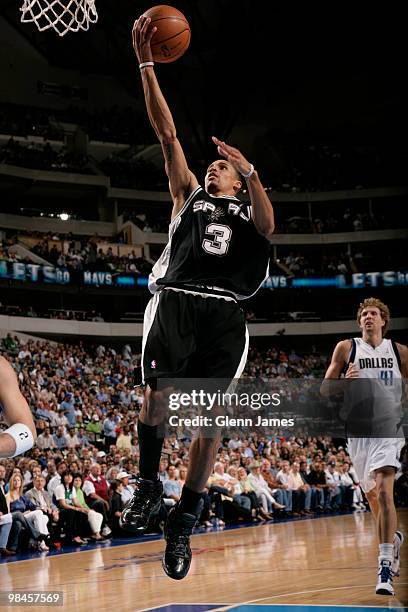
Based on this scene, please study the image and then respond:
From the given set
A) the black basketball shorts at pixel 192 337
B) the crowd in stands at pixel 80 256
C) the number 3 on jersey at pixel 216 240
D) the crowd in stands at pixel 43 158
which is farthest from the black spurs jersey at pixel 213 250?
the crowd in stands at pixel 43 158

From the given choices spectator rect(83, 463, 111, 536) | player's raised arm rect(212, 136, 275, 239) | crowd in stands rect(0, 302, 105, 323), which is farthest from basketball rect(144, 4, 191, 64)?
crowd in stands rect(0, 302, 105, 323)

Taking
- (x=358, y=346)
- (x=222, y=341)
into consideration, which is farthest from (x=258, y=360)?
(x=222, y=341)

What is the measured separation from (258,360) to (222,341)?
23.5 m

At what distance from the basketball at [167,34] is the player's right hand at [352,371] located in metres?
2.88

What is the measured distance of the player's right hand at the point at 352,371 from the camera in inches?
252

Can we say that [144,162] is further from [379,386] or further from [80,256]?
[379,386]

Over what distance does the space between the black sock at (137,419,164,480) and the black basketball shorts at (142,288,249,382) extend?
33 centimetres

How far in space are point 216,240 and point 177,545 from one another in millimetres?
1843

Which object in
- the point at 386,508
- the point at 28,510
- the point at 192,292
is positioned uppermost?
the point at 192,292

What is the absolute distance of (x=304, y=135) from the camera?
120 feet

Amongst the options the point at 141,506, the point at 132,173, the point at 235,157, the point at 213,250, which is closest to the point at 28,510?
the point at 141,506

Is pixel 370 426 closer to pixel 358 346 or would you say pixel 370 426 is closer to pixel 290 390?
pixel 358 346

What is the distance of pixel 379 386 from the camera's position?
265 inches

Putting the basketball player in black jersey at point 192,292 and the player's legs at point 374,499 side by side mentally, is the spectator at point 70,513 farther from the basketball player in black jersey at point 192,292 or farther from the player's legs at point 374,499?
the basketball player in black jersey at point 192,292
